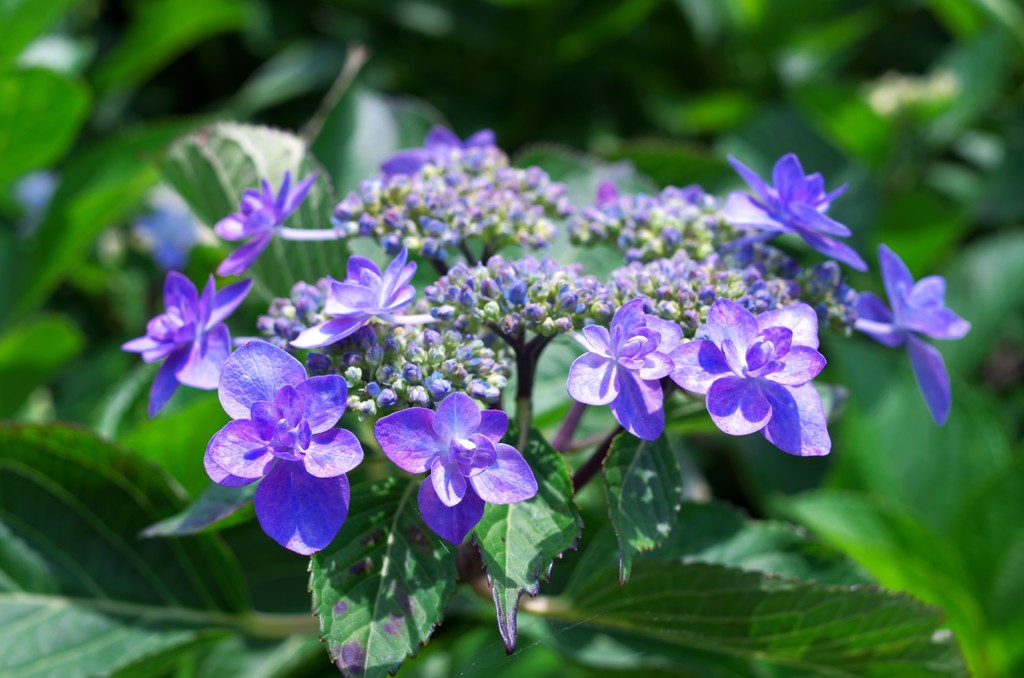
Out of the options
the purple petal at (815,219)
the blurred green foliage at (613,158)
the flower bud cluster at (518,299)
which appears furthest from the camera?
the blurred green foliage at (613,158)

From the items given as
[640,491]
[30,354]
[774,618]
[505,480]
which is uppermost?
[505,480]

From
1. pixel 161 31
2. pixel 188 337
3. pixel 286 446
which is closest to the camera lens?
pixel 286 446

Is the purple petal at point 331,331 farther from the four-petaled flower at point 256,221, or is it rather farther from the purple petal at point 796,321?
the purple petal at point 796,321

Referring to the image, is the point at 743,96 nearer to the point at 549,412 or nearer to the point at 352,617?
the point at 549,412

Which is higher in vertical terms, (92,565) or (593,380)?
(593,380)

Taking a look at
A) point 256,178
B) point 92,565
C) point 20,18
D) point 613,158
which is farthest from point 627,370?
point 20,18

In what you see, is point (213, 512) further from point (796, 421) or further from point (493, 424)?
point (796, 421)

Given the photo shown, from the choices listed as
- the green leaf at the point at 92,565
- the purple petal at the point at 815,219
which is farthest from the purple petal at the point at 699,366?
the green leaf at the point at 92,565
